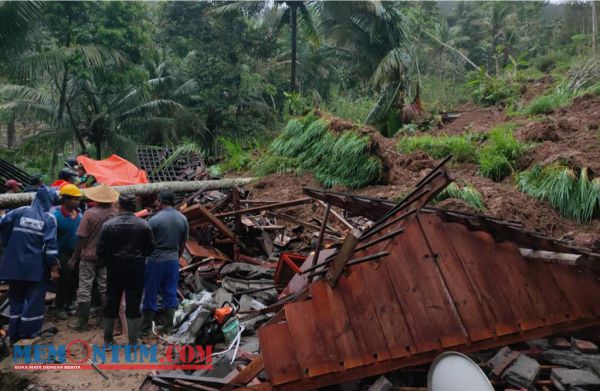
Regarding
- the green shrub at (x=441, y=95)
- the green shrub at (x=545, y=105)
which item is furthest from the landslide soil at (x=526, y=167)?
the green shrub at (x=441, y=95)

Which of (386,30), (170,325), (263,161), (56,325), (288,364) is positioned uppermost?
(386,30)

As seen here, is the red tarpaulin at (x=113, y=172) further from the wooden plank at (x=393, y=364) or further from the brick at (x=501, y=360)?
the brick at (x=501, y=360)

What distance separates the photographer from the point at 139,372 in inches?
175

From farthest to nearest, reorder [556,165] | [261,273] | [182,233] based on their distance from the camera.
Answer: [556,165] → [261,273] → [182,233]

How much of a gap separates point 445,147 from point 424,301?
23.4ft

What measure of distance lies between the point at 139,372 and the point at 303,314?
2.17 m

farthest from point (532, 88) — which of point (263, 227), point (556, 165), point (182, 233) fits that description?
point (182, 233)

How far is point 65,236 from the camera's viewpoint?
5.60 m

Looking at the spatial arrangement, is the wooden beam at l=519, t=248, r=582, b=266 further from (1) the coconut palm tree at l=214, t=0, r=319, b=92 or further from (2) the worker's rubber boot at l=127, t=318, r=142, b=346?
(1) the coconut palm tree at l=214, t=0, r=319, b=92

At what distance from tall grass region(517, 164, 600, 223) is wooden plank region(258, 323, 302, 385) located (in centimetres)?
569

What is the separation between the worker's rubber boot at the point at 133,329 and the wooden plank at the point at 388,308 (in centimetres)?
278

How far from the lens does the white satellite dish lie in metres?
2.97

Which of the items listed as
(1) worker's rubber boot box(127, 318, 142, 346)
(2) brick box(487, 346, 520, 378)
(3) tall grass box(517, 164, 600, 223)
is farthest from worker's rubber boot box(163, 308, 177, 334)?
(3) tall grass box(517, 164, 600, 223)

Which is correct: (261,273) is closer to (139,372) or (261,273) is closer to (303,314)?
(139,372)
